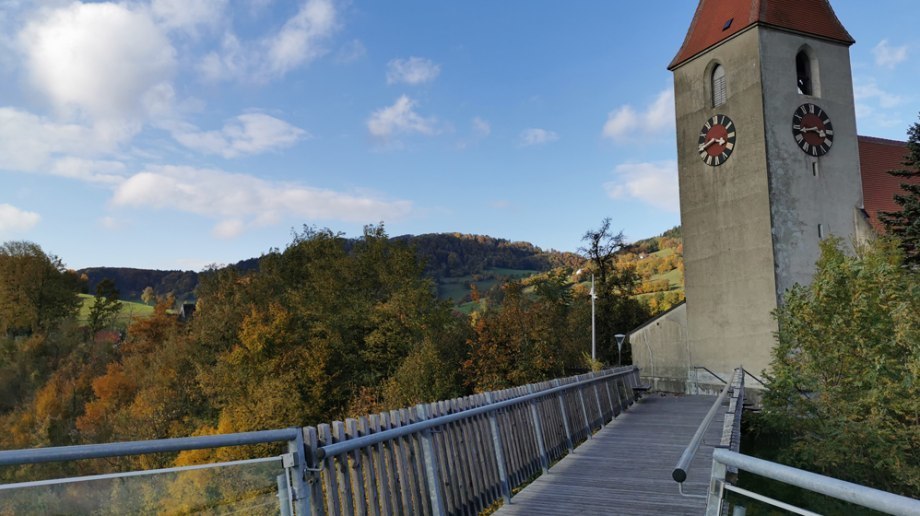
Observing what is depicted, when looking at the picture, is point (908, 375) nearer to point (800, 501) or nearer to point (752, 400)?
point (800, 501)

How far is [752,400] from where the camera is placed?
78.2 feet

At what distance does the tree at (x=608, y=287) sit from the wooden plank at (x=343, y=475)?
133 feet

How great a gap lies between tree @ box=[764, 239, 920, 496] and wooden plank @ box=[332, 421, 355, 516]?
43.0 ft

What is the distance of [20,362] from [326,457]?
74.6 meters

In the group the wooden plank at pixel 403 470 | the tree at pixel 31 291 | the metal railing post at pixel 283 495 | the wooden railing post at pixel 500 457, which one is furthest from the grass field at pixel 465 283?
the metal railing post at pixel 283 495

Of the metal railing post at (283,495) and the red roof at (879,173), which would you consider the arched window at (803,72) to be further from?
the metal railing post at (283,495)

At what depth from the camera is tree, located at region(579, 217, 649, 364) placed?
1708 inches

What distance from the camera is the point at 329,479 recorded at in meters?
3.88

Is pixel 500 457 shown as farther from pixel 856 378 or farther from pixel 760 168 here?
pixel 760 168

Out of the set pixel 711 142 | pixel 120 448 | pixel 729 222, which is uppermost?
pixel 711 142

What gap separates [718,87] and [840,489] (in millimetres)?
29026

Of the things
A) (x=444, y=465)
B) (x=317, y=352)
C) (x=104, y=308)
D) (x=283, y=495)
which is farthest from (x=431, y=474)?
(x=104, y=308)

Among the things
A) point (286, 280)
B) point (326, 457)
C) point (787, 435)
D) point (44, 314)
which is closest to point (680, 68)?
point (787, 435)

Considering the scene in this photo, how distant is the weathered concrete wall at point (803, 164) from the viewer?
2481 cm
